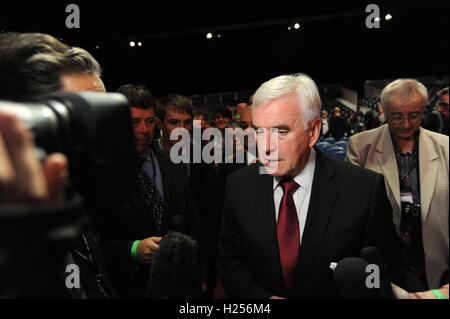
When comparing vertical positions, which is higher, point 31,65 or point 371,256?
point 31,65

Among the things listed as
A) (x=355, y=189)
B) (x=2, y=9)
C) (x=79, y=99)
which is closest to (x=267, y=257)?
(x=355, y=189)

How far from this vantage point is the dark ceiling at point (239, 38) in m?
4.27

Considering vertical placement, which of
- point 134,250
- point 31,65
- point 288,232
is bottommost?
point 134,250

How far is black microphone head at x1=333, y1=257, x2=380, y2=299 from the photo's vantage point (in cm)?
76

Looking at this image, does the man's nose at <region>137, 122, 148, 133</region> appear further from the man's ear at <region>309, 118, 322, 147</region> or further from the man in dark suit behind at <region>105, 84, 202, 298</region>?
the man's ear at <region>309, 118, 322, 147</region>

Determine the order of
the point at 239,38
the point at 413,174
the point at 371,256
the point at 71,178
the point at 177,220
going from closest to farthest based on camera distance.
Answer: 1. the point at 71,178
2. the point at 371,256
3. the point at 177,220
4. the point at 413,174
5. the point at 239,38

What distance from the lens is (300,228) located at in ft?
4.12

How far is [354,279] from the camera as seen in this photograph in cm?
79

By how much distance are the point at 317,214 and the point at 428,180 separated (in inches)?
39.3

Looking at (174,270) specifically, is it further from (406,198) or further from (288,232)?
(406,198)

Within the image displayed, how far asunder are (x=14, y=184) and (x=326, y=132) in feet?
40.5

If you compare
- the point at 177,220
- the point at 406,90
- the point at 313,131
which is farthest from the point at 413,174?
the point at 177,220

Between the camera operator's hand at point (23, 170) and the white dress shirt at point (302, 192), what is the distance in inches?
41.7

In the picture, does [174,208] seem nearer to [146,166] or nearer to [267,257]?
[146,166]
